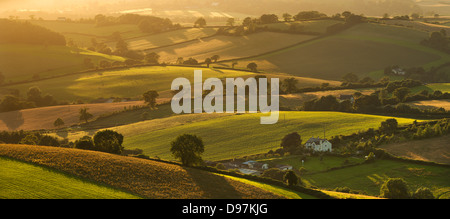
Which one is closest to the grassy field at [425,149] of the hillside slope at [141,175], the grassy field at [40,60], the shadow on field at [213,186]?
the hillside slope at [141,175]

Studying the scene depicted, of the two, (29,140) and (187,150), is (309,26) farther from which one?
(187,150)

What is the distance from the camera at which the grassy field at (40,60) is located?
149 meters

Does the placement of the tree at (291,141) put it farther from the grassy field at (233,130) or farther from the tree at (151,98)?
the tree at (151,98)

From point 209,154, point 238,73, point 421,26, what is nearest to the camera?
point 209,154

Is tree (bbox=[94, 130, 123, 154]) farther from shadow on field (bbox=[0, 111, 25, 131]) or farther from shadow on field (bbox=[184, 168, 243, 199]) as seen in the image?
shadow on field (bbox=[0, 111, 25, 131])

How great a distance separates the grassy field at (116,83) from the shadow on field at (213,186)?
69.7 m

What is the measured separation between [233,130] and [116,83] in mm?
59791

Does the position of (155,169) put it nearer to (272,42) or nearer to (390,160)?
(390,160)

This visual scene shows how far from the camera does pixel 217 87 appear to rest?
4665 inches

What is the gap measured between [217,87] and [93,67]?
55055 mm

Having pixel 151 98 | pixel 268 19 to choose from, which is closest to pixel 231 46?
pixel 268 19

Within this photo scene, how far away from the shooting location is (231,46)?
17725cm
